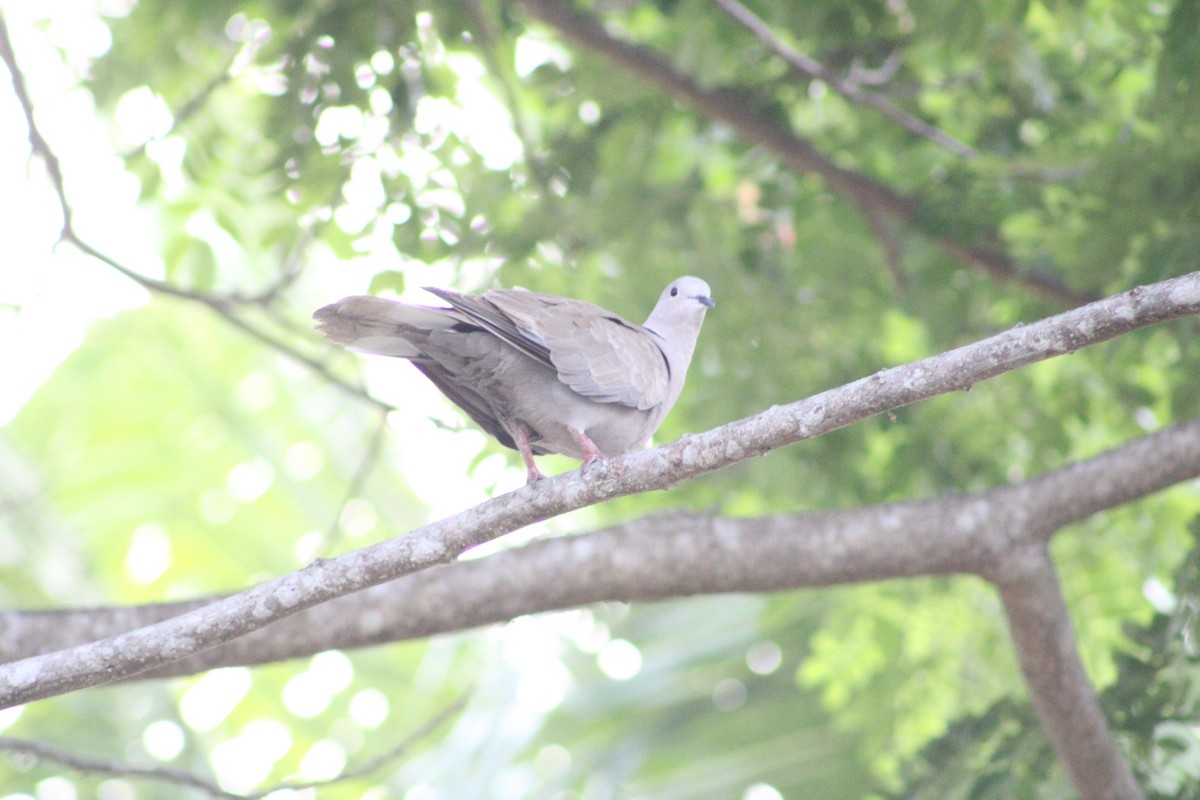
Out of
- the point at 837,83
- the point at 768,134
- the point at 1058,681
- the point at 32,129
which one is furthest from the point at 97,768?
the point at 837,83

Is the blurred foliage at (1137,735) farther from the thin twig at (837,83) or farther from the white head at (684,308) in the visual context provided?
the thin twig at (837,83)

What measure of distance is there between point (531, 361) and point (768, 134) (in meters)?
2.22

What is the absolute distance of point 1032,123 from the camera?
5.55 metres

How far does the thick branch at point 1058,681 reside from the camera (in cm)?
389

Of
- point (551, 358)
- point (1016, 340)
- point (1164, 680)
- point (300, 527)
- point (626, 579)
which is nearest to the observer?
point (1016, 340)

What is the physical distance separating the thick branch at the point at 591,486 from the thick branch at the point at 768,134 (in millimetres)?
2549

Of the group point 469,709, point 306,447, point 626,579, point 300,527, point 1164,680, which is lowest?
point 1164,680

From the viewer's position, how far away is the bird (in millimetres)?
3266

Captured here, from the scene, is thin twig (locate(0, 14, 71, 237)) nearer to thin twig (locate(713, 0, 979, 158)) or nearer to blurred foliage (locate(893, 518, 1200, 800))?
thin twig (locate(713, 0, 979, 158))

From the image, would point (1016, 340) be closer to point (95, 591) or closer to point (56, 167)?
point (56, 167)

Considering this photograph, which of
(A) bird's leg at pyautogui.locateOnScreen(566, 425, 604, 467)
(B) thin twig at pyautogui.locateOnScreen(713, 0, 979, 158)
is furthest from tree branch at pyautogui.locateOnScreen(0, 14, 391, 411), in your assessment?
(B) thin twig at pyautogui.locateOnScreen(713, 0, 979, 158)

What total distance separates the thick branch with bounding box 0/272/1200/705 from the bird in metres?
0.37

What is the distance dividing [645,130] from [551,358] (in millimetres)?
2507

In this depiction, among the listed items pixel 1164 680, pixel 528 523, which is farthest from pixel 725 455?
pixel 1164 680
